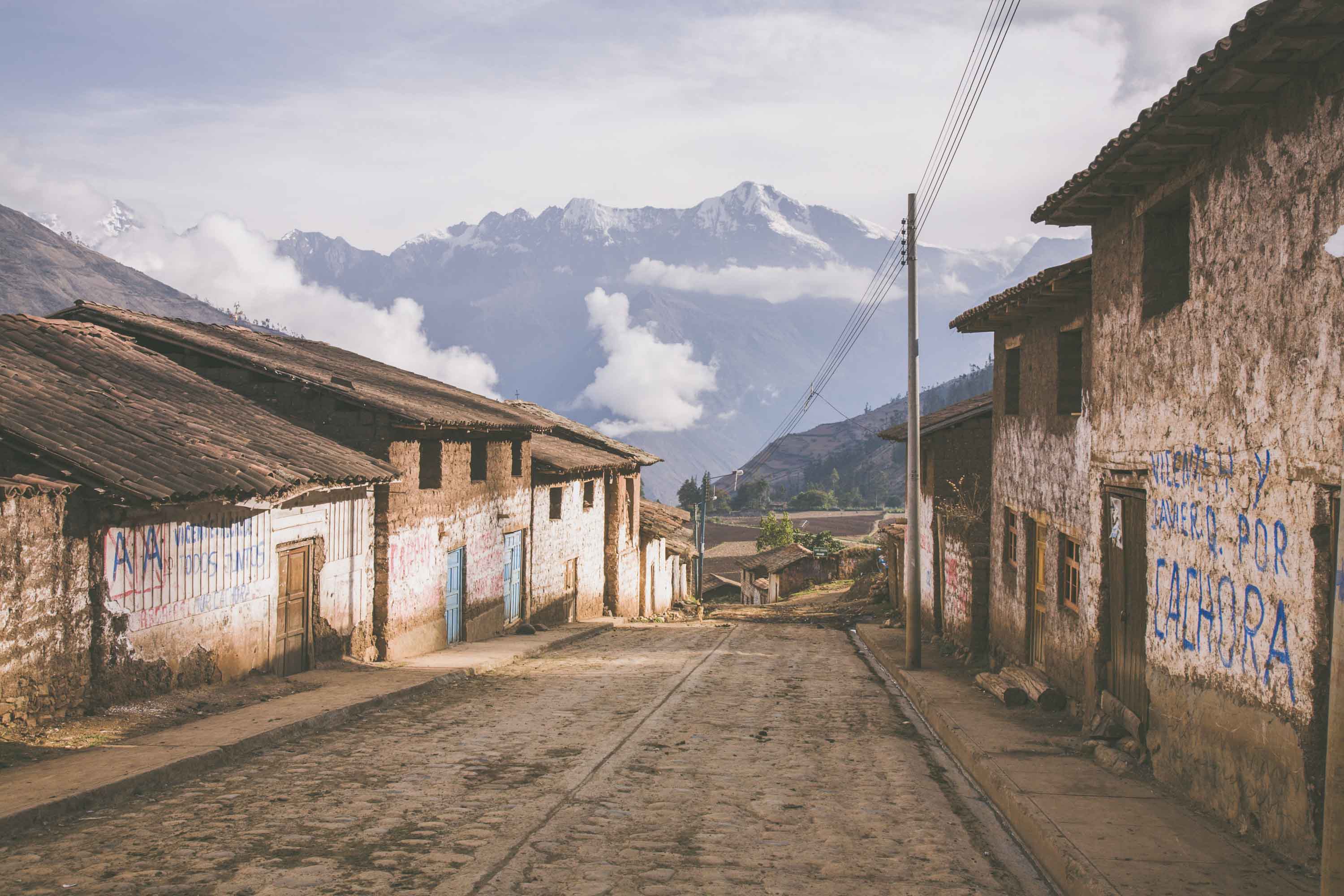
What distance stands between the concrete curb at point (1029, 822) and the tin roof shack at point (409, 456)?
8.72m

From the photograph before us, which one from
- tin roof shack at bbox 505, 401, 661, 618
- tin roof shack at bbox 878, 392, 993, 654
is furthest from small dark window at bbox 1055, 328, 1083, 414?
tin roof shack at bbox 505, 401, 661, 618

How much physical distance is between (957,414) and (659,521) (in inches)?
780

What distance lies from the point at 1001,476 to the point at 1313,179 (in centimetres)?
951

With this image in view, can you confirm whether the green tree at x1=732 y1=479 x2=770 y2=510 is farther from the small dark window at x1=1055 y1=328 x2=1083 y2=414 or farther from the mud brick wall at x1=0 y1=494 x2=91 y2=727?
the mud brick wall at x1=0 y1=494 x2=91 y2=727

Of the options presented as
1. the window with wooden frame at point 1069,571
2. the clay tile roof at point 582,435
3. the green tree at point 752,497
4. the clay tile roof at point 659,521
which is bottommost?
the green tree at point 752,497

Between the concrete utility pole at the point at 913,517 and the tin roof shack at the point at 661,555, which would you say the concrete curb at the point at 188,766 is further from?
the tin roof shack at the point at 661,555

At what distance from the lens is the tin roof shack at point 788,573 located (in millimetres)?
52219

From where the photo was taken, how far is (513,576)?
22531mm

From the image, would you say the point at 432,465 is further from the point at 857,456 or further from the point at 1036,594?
the point at 857,456

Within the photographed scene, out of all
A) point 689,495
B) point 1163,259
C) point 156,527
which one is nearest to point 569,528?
point 156,527

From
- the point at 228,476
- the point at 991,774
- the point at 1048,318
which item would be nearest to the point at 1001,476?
the point at 1048,318

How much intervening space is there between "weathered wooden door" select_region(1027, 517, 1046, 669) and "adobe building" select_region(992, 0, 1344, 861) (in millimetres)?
3087

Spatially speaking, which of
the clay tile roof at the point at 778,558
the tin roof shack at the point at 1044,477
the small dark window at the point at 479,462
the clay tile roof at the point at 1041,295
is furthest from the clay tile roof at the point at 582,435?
the clay tile roof at the point at 778,558

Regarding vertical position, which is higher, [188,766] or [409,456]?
[409,456]
